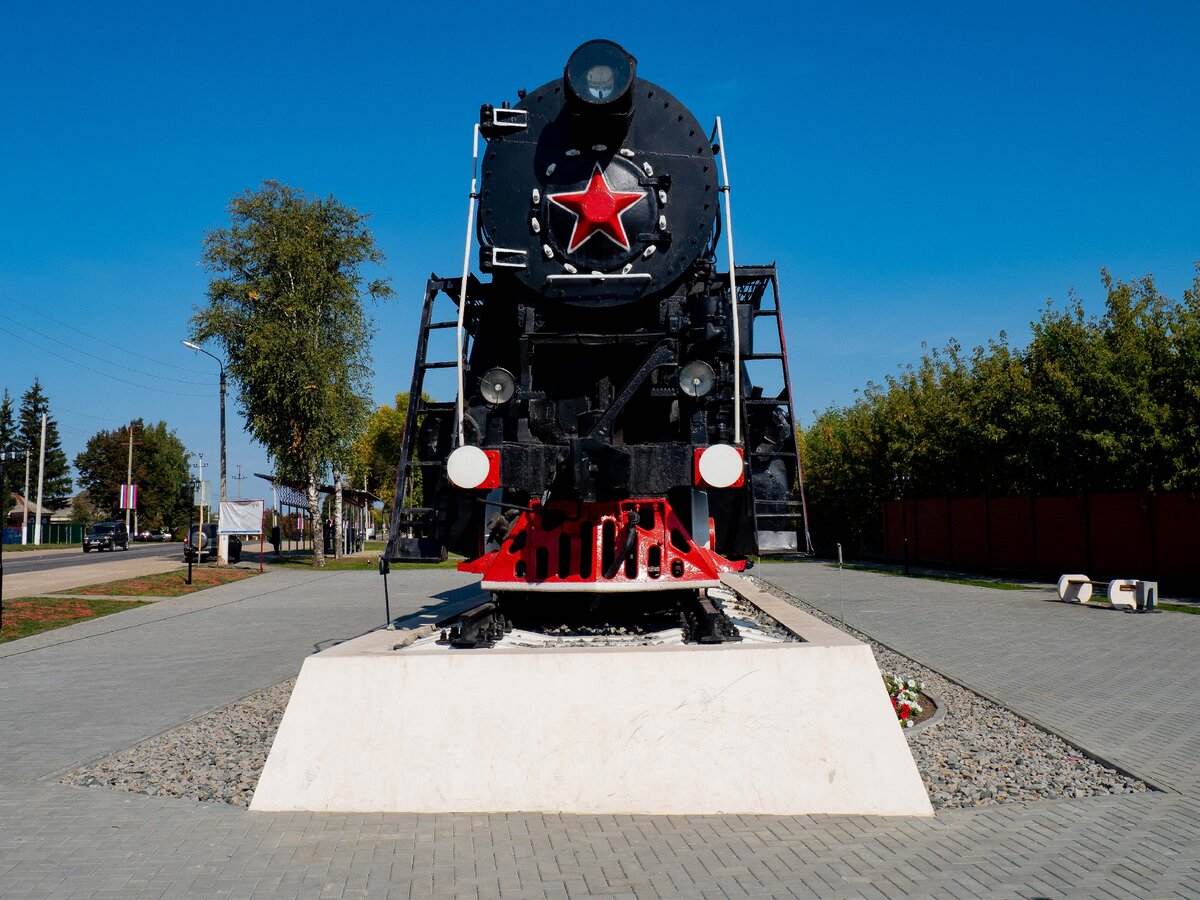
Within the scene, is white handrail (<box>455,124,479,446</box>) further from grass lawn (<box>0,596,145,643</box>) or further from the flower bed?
grass lawn (<box>0,596,145,643</box>)

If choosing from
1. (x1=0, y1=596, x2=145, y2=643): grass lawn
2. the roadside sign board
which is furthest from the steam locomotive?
the roadside sign board

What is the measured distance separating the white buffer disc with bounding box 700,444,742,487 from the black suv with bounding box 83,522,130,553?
4975cm

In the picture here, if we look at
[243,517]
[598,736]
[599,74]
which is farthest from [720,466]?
[243,517]

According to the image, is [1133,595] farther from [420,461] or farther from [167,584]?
[167,584]

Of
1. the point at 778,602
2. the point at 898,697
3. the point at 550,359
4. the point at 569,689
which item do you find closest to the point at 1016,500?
the point at 778,602

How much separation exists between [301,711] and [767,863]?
2.64 meters

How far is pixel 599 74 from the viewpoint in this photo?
6754mm

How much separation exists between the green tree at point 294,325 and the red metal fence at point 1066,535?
19.0 m

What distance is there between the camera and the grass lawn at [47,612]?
47.6 ft

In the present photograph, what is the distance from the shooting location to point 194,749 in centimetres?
667

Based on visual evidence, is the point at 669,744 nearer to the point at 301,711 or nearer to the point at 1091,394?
the point at 301,711

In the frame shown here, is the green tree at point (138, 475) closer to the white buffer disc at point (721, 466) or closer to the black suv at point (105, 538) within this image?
the black suv at point (105, 538)

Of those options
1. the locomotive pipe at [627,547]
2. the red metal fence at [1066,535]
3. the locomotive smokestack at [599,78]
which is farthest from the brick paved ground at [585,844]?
the red metal fence at [1066,535]

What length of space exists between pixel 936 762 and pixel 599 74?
5514 millimetres
